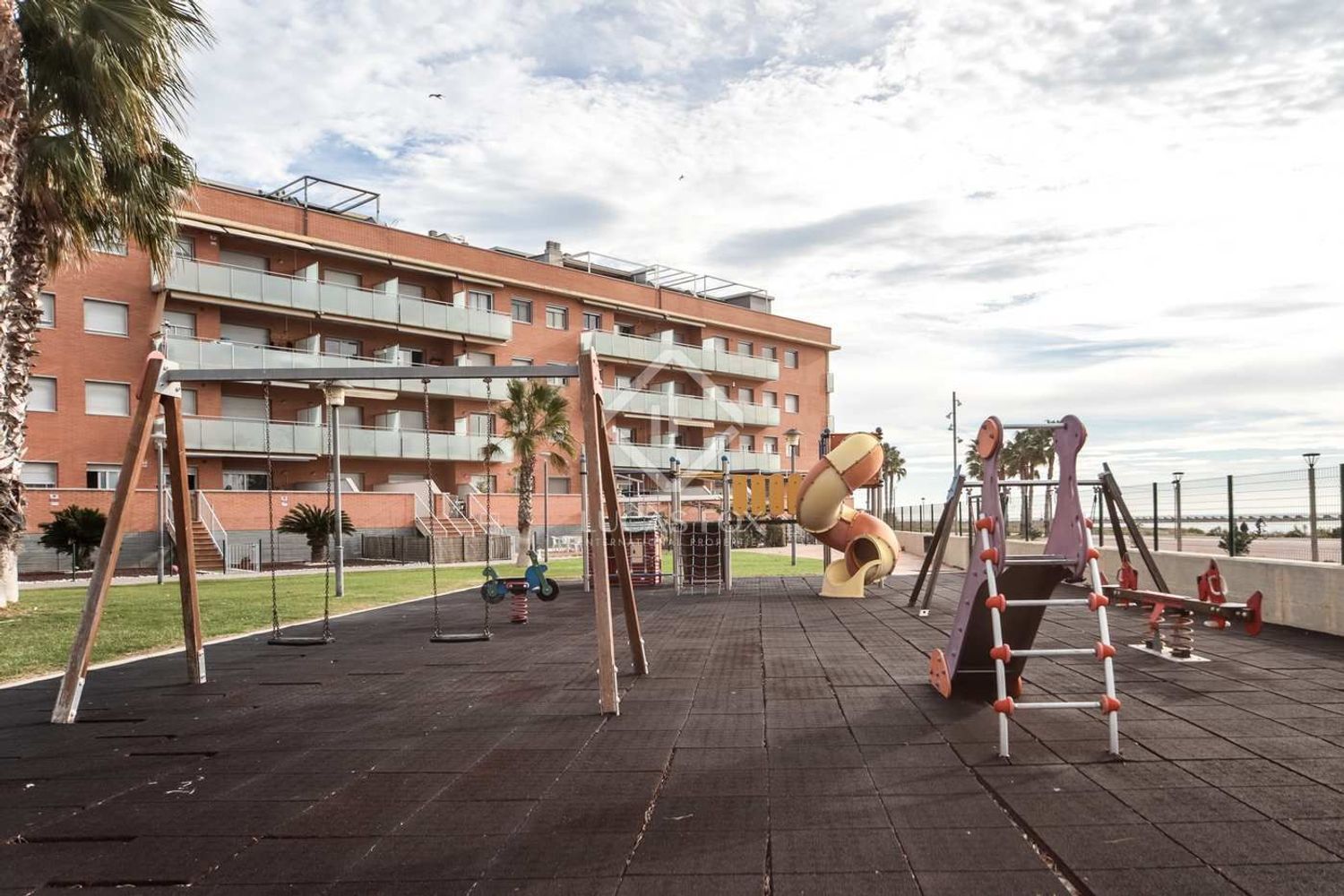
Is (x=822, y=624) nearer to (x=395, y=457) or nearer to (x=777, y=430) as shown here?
(x=395, y=457)

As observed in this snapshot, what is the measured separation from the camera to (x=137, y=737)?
7.09 meters

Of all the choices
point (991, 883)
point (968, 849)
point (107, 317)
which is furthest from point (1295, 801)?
point (107, 317)

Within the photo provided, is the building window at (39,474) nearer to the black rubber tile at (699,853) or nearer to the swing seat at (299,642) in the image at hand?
the swing seat at (299,642)

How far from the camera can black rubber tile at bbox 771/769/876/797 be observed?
5387mm

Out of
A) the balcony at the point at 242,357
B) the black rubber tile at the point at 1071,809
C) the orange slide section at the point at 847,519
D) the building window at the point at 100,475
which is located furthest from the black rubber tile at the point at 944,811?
the building window at the point at 100,475

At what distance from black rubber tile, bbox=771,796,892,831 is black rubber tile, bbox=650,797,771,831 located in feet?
0.23

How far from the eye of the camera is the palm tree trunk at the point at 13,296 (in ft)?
48.5

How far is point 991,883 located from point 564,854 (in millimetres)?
1797

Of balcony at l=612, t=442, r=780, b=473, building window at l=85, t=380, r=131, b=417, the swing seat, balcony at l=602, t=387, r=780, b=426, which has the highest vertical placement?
balcony at l=602, t=387, r=780, b=426

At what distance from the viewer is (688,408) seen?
171 ft

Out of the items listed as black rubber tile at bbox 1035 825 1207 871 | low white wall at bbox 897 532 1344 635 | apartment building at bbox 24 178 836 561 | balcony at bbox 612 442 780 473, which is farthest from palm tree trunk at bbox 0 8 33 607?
balcony at bbox 612 442 780 473

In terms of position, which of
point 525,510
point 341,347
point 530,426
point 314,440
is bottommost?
point 525,510

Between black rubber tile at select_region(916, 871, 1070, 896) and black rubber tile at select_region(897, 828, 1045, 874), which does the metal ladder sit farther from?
black rubber tile at select_region(916, 871, 1070, 896)

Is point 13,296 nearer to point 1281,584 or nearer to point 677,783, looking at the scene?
point 677,783
